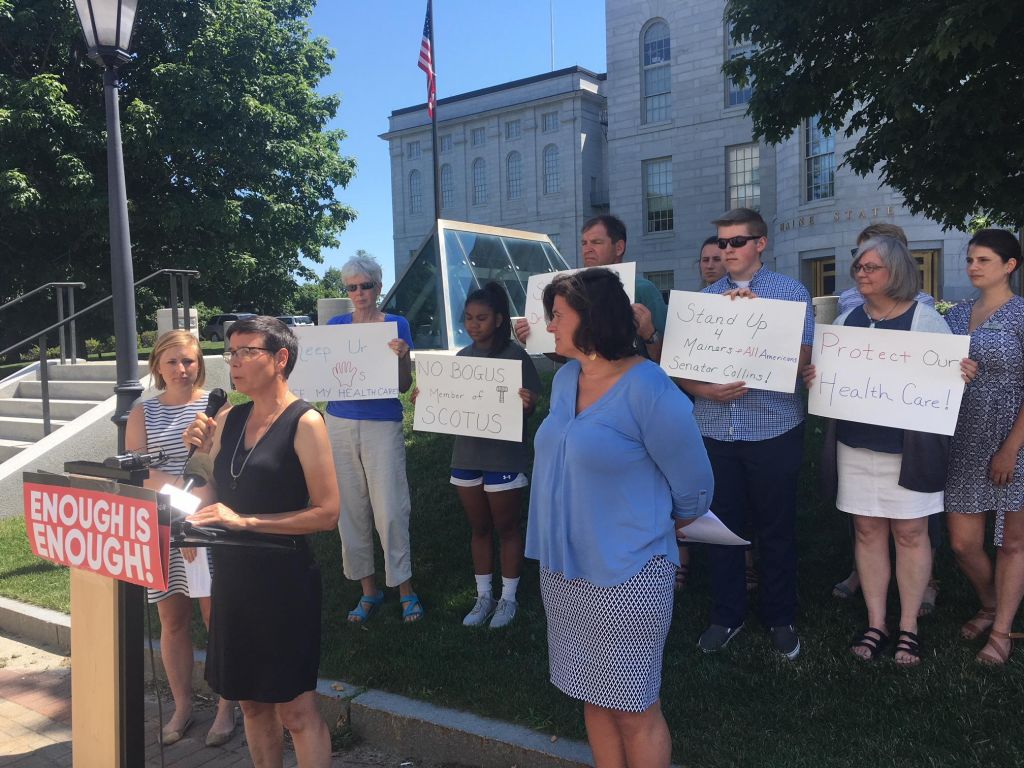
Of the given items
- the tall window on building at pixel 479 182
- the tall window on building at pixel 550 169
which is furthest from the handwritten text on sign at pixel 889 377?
the tall window on building at pixel 479 182

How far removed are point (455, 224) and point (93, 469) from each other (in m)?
12.1

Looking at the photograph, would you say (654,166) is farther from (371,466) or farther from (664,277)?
(371,466)

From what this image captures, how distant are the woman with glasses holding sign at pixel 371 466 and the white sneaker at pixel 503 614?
0.54 meters

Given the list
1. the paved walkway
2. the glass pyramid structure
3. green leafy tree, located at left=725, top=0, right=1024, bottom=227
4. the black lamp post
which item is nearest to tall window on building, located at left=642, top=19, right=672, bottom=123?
the glass pyramid structure

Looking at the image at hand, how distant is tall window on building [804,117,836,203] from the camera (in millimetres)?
26344

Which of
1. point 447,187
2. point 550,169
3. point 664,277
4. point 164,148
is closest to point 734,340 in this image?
point 164,148

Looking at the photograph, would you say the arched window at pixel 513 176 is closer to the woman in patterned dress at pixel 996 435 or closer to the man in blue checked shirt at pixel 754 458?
the man in blue checked shirt at pixel 754 458

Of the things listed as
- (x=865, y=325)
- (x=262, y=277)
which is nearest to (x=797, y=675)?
(x=865, y=325)

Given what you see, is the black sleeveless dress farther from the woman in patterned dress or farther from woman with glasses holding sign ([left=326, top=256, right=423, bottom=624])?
the woman in patterned dress

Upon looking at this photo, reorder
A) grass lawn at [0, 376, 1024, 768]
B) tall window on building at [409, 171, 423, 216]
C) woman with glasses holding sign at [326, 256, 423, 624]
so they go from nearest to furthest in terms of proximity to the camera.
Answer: grass lawn at [0, 376, 1024, 768]
woman with glasses holding sign at [326, 256, 423, 624]
tall window on building at [409, 171, 423, 216]

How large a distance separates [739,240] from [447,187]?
165 feet

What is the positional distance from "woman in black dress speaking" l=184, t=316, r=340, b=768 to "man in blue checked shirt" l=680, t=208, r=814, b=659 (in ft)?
6.80

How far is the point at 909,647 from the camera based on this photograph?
3.85 m

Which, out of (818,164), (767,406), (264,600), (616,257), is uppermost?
(818,164)
